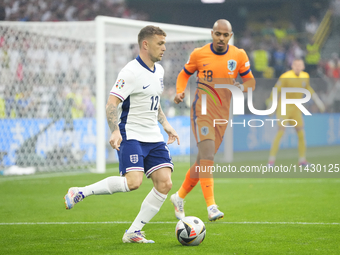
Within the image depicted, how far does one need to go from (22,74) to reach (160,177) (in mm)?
7305

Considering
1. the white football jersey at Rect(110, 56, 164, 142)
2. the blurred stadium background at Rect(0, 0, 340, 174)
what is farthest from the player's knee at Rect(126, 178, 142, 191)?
the blurred stadium background at Rect(0, 0, 340, 174)

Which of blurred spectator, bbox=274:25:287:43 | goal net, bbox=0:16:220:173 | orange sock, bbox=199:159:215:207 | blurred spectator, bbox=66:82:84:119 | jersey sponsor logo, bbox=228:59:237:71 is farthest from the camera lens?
blurred spectator, bbox=274:25:287:43

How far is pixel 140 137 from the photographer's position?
438 centimetres

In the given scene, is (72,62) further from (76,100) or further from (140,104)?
(140,104)

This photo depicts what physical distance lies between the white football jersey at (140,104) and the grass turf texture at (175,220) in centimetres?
98

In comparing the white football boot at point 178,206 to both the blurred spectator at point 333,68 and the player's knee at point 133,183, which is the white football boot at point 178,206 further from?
the blurred spectator at point 333,68

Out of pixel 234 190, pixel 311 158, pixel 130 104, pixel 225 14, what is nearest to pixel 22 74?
pixel 234 190

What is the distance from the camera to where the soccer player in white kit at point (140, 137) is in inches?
167

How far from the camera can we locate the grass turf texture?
13.8ft

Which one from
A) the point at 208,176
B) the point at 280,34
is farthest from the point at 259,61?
the point at 208,176

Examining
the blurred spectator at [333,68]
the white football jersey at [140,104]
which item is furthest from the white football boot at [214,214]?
the blurred spectator at [333,68]

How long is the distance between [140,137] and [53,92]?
7170 millimetres

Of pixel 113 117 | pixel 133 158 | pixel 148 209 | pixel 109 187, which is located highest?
pixel 113 117

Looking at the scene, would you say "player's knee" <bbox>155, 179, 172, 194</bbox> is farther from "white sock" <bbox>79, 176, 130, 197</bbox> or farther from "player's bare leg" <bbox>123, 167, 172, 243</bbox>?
"white sock" <bbox>79, 176, 130, 197</bbox>
